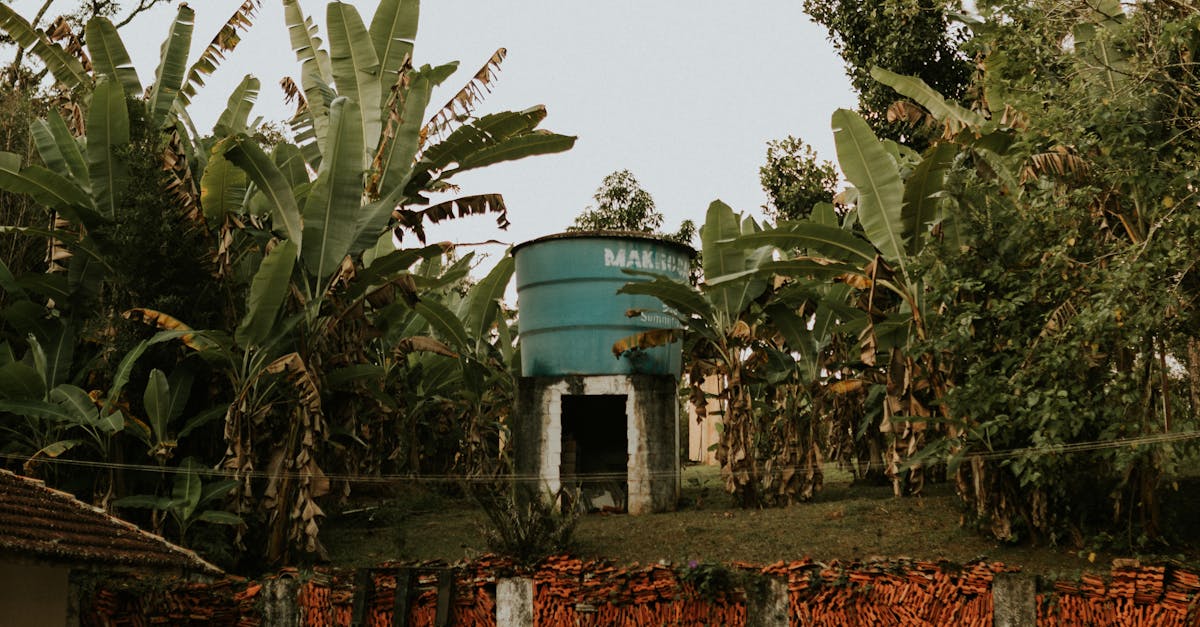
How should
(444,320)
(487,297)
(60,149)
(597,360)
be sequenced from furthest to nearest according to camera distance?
(487,297), (444,320), (597,360), (60,149)

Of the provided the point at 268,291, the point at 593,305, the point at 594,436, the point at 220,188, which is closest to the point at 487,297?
the point at 593,305

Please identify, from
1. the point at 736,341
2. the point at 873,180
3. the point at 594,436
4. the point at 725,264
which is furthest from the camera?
the point at 594,436

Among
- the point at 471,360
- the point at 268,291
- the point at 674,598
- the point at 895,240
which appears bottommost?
the point at 674,598

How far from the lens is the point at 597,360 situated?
43.3 feet

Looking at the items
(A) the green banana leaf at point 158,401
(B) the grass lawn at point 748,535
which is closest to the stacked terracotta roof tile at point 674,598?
(B) the grass lawn at point 748,535

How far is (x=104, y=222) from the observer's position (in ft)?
33.7

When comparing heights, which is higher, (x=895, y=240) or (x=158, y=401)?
(x=895, y=240)

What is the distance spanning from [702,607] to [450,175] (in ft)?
18.7

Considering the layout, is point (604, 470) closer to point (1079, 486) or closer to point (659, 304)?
point (659, 304)

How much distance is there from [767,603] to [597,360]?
19.7ft

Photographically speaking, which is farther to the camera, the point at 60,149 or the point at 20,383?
the point at 60,149

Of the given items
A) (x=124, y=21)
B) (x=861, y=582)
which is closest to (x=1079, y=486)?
(x=861, y=582)

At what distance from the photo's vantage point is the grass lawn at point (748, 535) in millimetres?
9453

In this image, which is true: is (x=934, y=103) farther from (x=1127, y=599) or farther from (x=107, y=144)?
(x=107, y=144)
